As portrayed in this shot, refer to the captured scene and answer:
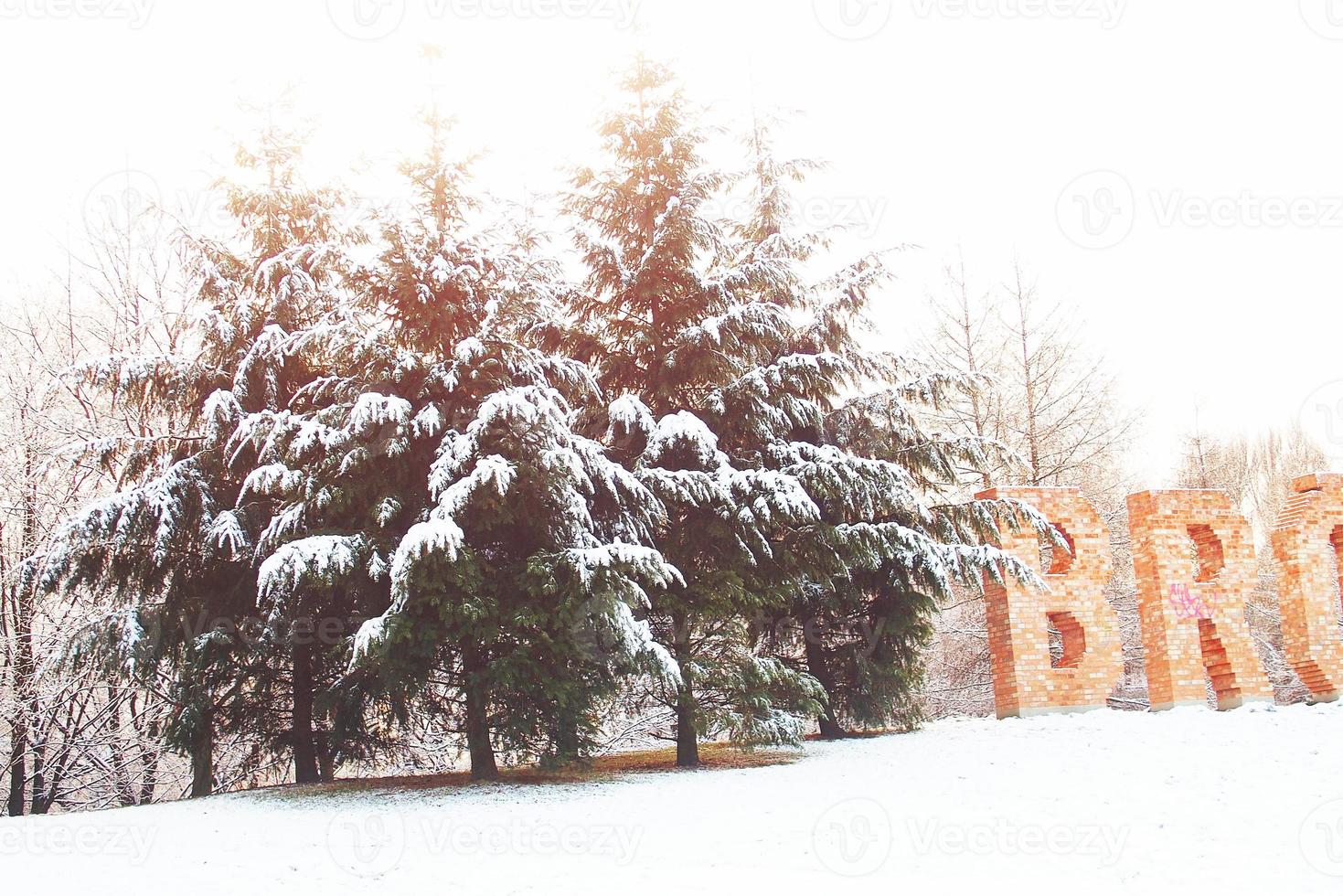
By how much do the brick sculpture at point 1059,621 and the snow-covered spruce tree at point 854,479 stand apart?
0.57 m

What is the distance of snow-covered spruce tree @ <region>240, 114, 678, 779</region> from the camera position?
969cm

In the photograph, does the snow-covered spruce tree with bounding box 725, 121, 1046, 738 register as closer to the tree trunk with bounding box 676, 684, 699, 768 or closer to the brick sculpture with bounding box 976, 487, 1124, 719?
the brick sculpture with bounding box 976, 487, 1124, 719

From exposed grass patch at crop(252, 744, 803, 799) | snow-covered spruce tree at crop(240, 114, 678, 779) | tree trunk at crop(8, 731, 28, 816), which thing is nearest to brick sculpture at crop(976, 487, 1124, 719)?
exposed grass patch at crop(252, 744, 803, 799)

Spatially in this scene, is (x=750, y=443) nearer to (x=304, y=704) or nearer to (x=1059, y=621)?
(x=1059, y=621)

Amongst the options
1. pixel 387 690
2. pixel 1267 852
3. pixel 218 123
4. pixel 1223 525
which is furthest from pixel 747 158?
pixel 1267 852

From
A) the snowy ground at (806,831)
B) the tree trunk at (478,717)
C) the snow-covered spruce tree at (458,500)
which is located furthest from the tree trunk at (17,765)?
the tree trunk at (478,717)

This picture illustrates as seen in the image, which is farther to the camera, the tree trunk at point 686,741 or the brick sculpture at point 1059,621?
the brick sculpture at point 1059,621

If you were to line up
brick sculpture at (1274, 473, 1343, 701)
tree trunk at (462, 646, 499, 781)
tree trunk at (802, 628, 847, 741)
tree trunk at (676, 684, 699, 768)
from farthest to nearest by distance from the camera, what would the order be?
tree trunk at (802, 628, 847, 741), brick sculpture at (1274, 473, 1343, 701), tree trunk at (676, 684, 699, 768), tree trunk at (462, 646, 499, 781)

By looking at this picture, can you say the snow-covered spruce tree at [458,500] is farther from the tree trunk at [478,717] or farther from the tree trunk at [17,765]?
the tree trunk at [17,765]

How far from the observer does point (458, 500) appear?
962 centimetres

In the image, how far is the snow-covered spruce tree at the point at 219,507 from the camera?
34.9ft

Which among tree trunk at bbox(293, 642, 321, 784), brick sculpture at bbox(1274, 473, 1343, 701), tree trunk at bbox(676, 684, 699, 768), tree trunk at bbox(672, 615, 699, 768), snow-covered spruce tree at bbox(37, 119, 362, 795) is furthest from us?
brick sculpture at bbox(1274, 473, 1343, 701)

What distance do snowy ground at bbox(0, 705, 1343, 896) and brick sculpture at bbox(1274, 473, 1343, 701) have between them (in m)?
2.68

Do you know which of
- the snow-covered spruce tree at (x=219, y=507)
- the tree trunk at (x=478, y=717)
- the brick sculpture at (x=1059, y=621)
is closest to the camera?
the tree trunk at (x=478, y=717)
